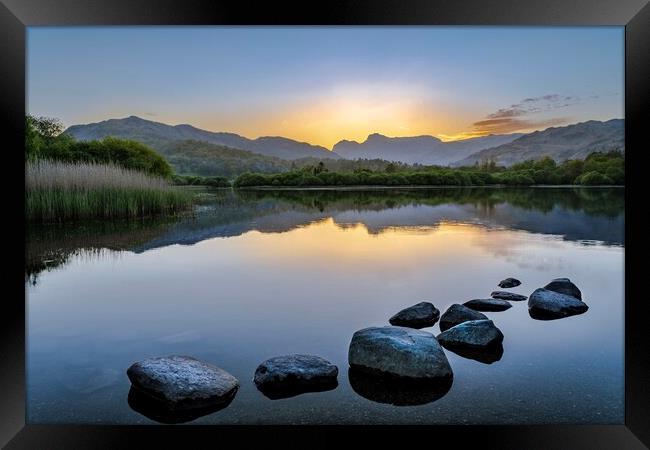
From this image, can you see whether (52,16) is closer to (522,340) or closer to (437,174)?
(522,340)

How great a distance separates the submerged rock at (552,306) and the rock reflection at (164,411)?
8.87 feet

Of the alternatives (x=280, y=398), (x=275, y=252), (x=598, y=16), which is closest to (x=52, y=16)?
(x=280, y=398)

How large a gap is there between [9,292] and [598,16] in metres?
2.53

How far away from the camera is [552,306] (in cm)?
421

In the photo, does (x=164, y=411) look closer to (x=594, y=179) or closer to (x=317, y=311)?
(x=317, y=311)

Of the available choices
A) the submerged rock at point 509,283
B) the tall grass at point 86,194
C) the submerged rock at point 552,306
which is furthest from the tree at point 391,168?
the submerged rock at point 552,306

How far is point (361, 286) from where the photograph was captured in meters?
5.45

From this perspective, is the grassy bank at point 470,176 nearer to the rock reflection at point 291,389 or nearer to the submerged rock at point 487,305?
the submerged rock at point 487,305

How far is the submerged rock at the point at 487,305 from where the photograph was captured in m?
4.33

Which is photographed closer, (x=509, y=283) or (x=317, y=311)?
(x=317, y=311)

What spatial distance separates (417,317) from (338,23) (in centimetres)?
247

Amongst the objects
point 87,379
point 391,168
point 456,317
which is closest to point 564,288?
point 456,317

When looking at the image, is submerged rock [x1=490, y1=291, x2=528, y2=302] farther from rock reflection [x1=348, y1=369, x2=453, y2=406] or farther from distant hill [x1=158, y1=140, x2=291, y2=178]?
distant hill [x1=158, y1=140, x2=291, y2=178]

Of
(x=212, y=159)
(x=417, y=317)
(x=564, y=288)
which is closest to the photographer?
(x=417, y=317)
